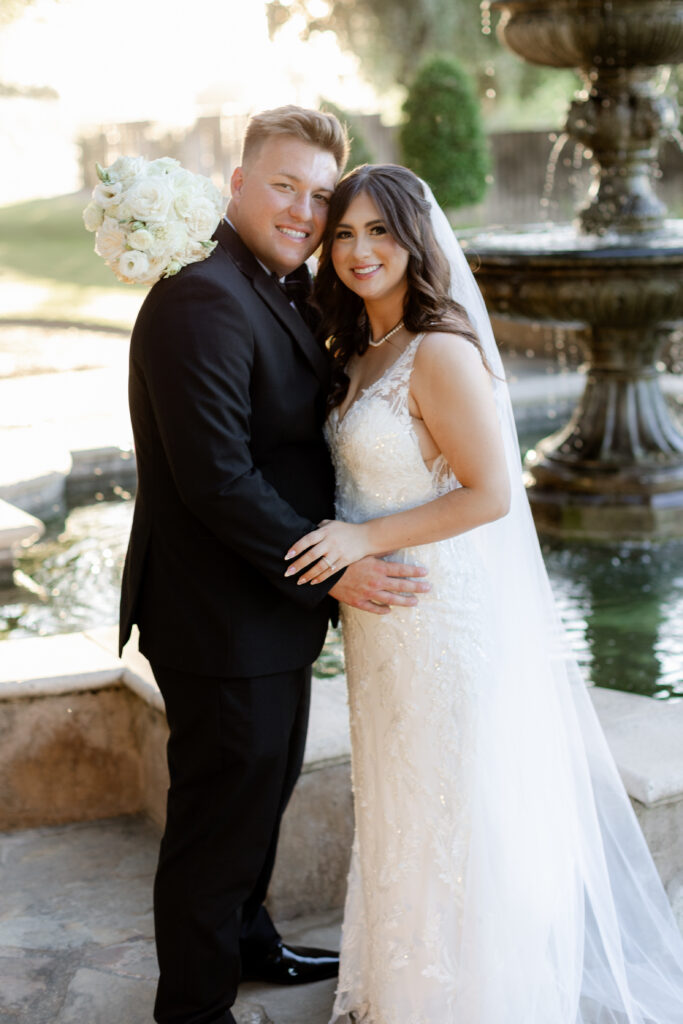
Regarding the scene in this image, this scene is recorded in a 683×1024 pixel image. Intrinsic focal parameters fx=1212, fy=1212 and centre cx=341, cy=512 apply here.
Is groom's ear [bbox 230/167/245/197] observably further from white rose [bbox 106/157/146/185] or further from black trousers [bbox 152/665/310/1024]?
black trousers [bbox 152/665/310/1024]

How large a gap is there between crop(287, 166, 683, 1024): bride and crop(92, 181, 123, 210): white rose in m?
0.50

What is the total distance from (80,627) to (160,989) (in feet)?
8.26

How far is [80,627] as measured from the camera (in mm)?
5090

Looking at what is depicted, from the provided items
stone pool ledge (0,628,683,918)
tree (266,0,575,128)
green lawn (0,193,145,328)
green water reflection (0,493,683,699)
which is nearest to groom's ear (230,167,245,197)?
stone pool ledge (0,628,683,918)

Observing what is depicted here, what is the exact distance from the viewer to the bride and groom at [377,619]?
8.59 ft

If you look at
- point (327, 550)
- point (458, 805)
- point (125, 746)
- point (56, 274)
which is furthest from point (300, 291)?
point (56, 274)

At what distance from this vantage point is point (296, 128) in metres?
2.69

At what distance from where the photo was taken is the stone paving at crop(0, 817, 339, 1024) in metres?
2.97

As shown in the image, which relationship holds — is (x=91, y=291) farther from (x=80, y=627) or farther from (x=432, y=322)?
(x=432, y=322)

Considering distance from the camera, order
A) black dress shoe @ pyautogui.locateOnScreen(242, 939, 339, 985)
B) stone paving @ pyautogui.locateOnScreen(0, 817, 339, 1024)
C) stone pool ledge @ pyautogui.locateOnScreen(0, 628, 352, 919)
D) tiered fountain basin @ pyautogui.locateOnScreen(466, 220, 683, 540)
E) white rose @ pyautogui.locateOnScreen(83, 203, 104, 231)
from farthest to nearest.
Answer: tiered fountain basin @ pyautogui.locateOnScreen(466, 220, 683, 540)
stone pool ledge @ pyautogui.locateOnScreen(0, 628, 352, 919)
black dress shoe @ pyautogui.locateOnScreen(242, 939, 339, 985)
stone paving @ pyautogui.locateOnScreen(0, 817, 339, 1024)
white rose @ pyautogui.locateOnScreen(83, 203, 104, 231)

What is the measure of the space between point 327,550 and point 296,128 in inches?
37.0

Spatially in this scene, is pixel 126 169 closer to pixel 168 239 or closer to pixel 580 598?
pixel 168 239

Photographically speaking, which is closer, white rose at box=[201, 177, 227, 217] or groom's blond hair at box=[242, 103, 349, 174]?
white rose at box=[201, 177, 227, 217]

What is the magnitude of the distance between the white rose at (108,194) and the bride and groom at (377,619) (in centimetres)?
21
